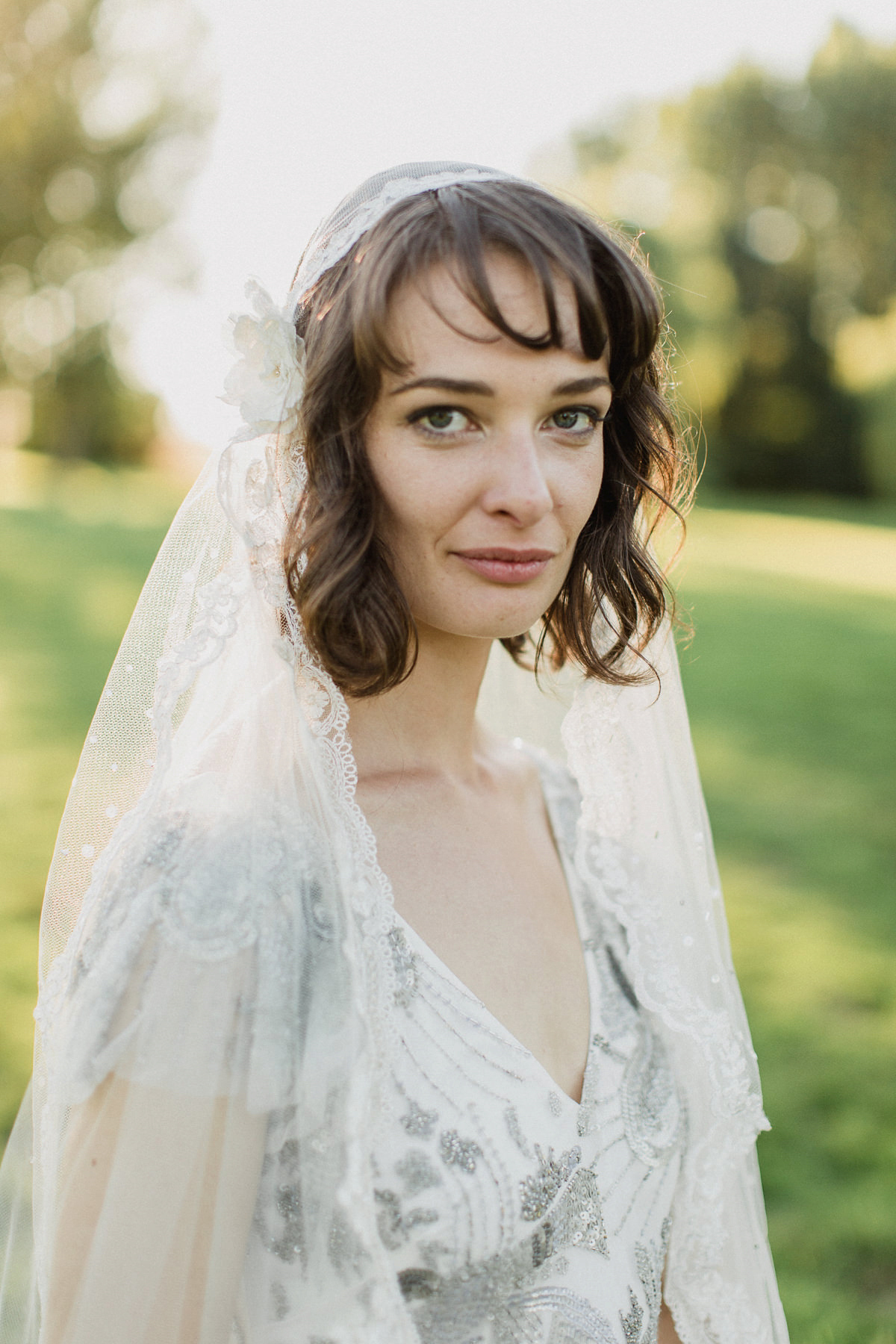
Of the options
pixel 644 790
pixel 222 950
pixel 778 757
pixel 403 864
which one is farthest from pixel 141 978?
pixel 778 757

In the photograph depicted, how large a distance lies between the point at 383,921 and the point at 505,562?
551mm

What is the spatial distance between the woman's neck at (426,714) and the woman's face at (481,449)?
130mm

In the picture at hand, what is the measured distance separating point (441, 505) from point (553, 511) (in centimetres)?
19

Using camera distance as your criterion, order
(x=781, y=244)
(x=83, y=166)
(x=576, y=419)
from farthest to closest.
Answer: (x=781, y=244) < (x=83, y=166) < (x=576, y=419)

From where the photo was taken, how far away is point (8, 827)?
5.64 m

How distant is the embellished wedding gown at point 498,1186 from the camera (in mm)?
1462

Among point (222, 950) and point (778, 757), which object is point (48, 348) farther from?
point (222, 950)

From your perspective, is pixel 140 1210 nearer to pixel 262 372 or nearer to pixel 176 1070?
pixel 176 1070

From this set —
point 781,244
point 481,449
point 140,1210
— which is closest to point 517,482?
point 481,449

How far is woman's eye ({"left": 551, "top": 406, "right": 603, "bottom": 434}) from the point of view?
69.2 inches

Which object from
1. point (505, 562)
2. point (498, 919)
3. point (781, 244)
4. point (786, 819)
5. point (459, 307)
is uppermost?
point (781, 244)

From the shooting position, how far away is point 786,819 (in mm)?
6719

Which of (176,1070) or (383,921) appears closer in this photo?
(176,1070)

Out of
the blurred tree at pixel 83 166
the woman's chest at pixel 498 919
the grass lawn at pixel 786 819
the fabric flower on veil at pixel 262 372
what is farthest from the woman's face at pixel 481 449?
the blurred tree at pixel 83 166
